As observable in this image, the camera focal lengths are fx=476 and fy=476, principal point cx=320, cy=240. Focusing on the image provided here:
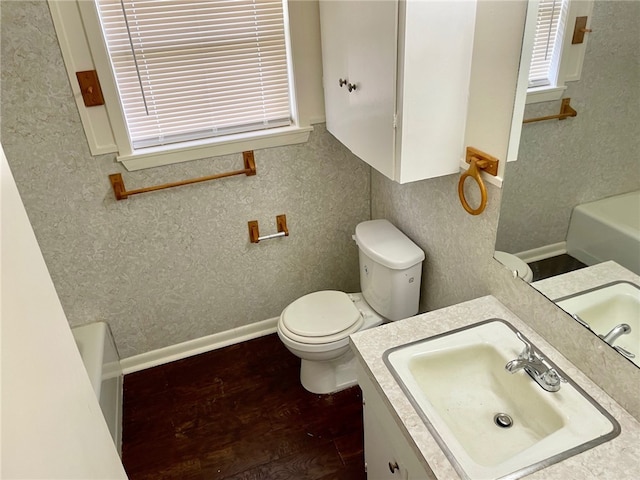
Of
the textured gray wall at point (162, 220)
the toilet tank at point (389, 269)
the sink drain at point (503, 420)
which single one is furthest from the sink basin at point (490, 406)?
the textured gray wall at point (162, 220)

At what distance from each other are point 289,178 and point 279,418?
A: 1103 mm

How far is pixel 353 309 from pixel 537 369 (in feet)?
3.22

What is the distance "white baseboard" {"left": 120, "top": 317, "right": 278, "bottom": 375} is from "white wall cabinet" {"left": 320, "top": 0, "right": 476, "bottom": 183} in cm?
124

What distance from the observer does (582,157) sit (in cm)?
123

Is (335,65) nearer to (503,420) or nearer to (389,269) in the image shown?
(389,269)

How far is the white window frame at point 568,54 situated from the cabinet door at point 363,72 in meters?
0.40

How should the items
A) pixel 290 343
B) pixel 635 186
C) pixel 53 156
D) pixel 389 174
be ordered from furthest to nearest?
1. pixel 290 343
2. pixel 53 156
3. pixel 389 174
4. pixel 635 186

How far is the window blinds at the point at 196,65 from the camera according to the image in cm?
182

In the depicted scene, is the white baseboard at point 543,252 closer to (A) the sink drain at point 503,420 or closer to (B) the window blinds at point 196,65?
(A) the sink drain at point 503,420

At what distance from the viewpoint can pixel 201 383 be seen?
234cm

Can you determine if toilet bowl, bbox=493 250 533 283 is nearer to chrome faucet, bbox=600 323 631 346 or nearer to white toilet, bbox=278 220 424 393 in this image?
chrome faucet, bbox=600 323 631 346

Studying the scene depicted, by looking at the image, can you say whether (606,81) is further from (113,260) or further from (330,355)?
(113,260)

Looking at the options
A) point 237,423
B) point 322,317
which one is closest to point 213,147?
point 322,317

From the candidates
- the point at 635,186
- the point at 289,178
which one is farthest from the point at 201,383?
the point at 635,186
